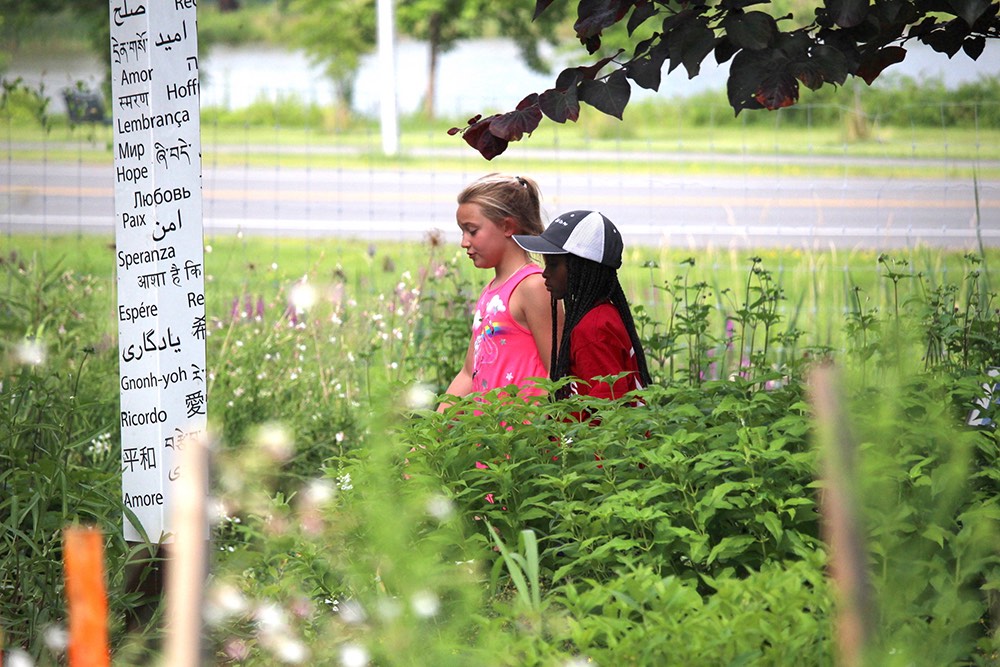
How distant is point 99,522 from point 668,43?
1.90 metres

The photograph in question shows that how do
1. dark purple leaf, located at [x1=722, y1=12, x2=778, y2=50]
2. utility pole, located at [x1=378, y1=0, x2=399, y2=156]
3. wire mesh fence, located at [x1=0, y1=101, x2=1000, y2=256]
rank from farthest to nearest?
utility pole, located at [x1=378, y1=0, x2=399, y2=156] → wire mesh fence, located at [x1=0, y1=101, x2=1000, y2=256] → dark purple leaf, located at [x1=722, y1=12, x2=778, y2=50]

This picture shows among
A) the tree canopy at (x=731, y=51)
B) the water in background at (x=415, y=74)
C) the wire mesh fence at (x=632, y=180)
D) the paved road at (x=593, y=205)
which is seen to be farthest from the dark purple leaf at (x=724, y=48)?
the water in background at (x=415, y=74)

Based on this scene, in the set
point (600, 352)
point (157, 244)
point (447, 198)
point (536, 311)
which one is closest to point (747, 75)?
→ point (600, 352)

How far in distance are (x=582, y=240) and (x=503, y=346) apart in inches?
17.1

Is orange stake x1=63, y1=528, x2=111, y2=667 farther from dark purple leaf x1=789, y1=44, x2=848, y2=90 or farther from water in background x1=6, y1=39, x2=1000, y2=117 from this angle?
water in background x1=6, y1=39, x2=1000, y2=117

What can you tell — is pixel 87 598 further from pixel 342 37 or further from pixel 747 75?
pixel 342 37

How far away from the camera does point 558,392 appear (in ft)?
10.6

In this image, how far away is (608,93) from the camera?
2.81m

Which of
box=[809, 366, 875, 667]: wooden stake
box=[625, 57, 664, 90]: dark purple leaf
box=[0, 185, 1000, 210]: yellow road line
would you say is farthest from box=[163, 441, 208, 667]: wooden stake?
box=[0, 185, 1000, 210]: yellow road line

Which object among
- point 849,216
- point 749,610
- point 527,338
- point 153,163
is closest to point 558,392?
point 527,338

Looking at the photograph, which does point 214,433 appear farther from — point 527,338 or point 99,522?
point 527,338

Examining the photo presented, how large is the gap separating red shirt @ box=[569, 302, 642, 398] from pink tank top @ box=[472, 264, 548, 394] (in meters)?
0.27

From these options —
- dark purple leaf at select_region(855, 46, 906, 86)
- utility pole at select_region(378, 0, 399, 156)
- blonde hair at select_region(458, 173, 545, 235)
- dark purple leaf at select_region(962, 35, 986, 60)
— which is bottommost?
blonde hair at select_region(458, 173, 545, 235)

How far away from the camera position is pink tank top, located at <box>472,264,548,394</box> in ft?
12.1
